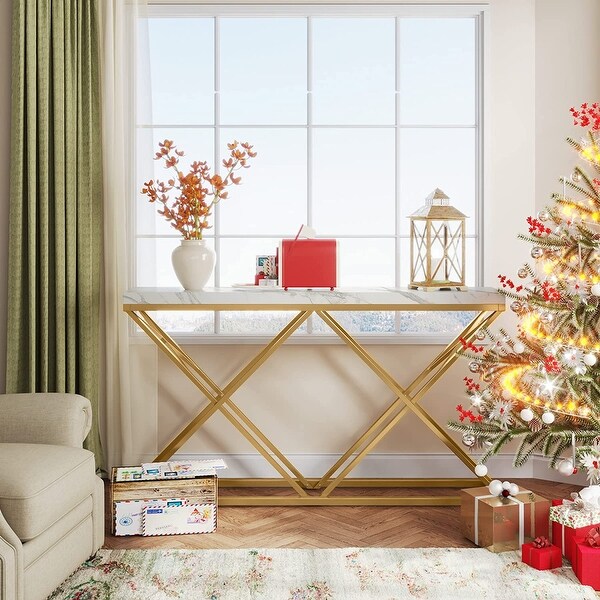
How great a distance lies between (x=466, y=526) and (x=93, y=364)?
178 centimetres

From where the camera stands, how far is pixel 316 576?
2410 mm

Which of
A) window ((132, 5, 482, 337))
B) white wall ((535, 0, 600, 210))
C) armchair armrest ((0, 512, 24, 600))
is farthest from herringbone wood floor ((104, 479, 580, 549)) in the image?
white wall ((535, 0, 600, 210))

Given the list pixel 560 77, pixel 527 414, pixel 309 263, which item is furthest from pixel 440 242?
pixel 560 77

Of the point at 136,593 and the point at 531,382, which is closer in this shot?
the point at 136,593

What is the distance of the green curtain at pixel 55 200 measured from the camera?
3.26m

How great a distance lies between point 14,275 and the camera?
3.28 m

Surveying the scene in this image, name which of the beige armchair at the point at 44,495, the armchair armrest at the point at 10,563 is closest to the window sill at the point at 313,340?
the beige armchair at the point at 44,495

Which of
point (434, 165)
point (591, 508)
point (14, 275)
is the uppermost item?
point (434, 165)

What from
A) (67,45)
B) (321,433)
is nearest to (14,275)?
(67,45)

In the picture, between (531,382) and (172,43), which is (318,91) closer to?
(172,43)

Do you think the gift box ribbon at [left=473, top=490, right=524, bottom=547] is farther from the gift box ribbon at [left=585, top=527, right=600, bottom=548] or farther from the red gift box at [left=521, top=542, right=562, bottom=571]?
the gift box ribbon at [left=585, top=527, right=600, bottom=548]

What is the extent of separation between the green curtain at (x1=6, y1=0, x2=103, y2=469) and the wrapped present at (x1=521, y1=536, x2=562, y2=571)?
194 centimetres

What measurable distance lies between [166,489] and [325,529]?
2.11ft

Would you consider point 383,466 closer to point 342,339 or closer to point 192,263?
point 342,339
